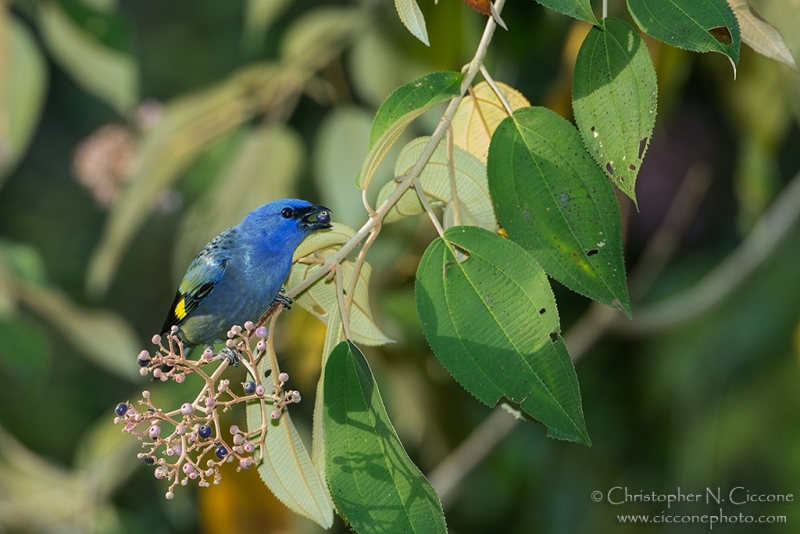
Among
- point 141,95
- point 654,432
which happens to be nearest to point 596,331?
point 654,432

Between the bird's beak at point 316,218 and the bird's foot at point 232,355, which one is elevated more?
the bird's beak at point 316,218

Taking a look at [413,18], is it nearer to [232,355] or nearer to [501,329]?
[501,329]

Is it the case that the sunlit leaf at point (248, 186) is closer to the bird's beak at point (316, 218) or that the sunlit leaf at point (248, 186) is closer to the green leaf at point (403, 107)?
the bird's beak at point (316, 218)

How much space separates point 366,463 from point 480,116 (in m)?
0.66

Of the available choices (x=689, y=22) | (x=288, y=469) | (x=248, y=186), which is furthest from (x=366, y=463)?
(x=248, y=186)

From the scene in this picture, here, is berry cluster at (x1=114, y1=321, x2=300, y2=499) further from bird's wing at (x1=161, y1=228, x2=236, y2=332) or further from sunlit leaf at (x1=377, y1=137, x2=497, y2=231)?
bird's wing at (x1=161, y1=228, x2=236, y2=332)

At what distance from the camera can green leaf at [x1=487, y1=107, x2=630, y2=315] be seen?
4.00 ft

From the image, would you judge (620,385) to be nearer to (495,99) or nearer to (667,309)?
(667,309)

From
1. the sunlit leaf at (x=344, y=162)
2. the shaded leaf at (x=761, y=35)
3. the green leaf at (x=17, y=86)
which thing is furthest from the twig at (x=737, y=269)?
the green leaf at (x=17, y=86)

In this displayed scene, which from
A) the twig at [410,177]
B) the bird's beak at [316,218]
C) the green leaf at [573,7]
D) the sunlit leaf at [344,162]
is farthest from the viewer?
the sunlit leaf at [344,162]

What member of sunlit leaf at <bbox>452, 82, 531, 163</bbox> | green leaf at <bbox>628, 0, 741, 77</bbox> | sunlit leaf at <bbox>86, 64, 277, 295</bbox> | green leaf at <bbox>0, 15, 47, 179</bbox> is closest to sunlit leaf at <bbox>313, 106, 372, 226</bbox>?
sunlit leaf at <bbox>86, 64, 277, 295</bbox>

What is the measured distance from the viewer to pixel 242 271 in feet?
5.87

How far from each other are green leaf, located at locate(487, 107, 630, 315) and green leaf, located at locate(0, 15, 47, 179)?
2.03 metres

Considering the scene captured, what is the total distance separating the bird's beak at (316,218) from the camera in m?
1.69
